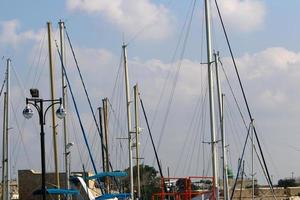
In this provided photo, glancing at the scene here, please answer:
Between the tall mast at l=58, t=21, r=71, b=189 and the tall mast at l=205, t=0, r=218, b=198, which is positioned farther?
the tall mast at l=58, t=21, r=71, b=189

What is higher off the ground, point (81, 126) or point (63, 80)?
point (63, 80)

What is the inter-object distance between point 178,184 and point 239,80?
6567mm

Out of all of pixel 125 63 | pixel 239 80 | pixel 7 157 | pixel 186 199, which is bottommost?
pixel 186 199

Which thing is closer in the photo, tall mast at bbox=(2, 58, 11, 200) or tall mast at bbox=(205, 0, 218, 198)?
tall mast at bbox=(205, 0, 218, 198)

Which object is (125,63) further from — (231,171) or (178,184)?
(231,171)

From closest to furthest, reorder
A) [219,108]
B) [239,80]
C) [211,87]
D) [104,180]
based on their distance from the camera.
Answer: [211,87] → [239,80] → [219,108] → [104,180]

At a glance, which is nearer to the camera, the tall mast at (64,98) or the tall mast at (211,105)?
the tall mast at (211,105)

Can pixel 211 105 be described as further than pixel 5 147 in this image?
No

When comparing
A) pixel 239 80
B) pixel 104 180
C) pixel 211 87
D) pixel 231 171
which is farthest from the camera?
pixel 231 171

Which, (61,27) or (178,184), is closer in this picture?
(178,184)

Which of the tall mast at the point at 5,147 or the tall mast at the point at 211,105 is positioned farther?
the tall mast at the point at 5,147

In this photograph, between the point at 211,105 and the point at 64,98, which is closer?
the point at 211,105

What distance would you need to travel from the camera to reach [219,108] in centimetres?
3988

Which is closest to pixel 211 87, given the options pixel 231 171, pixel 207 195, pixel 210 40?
pixel 210 40
